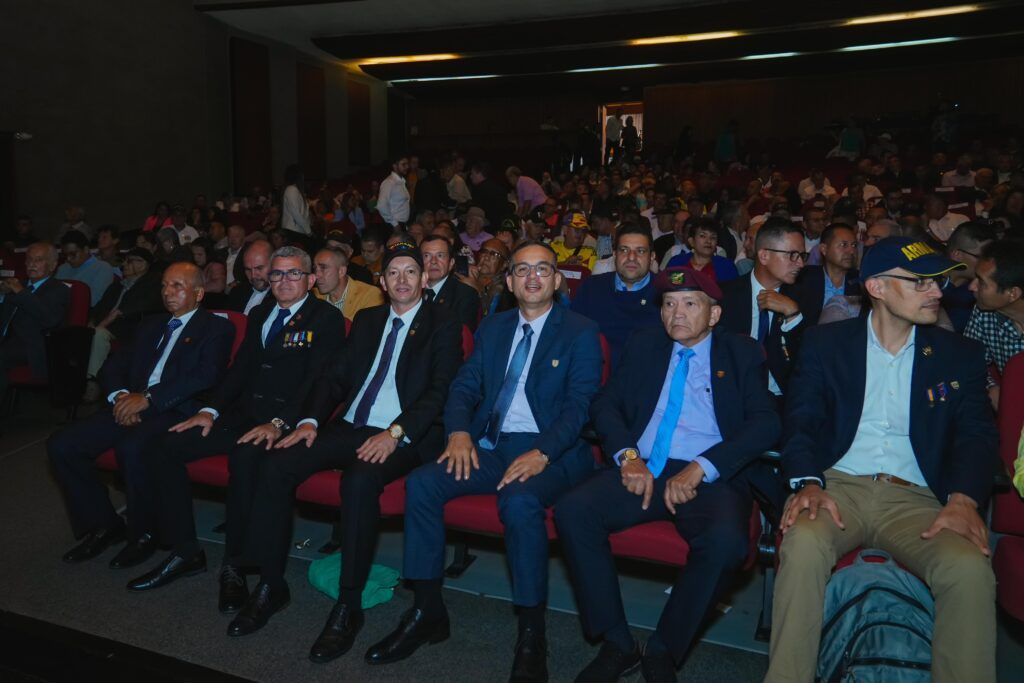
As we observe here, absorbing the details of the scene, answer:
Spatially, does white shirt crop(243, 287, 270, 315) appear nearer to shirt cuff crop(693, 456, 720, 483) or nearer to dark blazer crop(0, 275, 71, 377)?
dark blazer crop(0, 275, 71, 377)

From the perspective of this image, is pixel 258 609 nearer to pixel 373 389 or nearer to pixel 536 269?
pixel 373 389

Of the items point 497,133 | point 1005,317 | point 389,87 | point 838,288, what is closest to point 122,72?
point 389,87

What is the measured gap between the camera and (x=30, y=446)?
4879 mm

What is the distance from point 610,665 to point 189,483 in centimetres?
185

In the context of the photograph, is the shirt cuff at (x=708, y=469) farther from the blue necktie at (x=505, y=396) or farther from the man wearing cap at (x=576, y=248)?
the man wearing cap at (x=576, y=248)

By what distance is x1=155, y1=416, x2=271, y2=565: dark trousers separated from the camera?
306 centimetres

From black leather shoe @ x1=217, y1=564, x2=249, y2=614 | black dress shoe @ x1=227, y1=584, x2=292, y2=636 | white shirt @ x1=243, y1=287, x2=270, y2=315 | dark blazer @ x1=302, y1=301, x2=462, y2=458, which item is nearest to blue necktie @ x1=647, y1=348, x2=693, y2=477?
dark blazer @ x1=302, y1=301, x2=462, y2=458

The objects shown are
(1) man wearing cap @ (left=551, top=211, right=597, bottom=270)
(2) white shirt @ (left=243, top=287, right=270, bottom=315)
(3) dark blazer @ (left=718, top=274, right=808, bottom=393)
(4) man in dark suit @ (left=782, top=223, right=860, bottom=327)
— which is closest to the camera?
(3) dark blazer @ (left=718, top=274, right=808, bottom=393)

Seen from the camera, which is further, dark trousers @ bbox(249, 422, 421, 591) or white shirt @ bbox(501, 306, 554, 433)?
white shirt @ bbox(501, 306, 554, 433)

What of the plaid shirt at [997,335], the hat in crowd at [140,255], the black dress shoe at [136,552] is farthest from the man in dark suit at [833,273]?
the hat in crowd at [140,255]

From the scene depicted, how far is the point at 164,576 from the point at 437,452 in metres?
1.16

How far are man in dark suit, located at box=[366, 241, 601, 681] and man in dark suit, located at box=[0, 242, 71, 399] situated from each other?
335cm

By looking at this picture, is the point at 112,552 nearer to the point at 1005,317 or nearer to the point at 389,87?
the point at 1005,317

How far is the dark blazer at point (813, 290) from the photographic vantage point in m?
3.63
